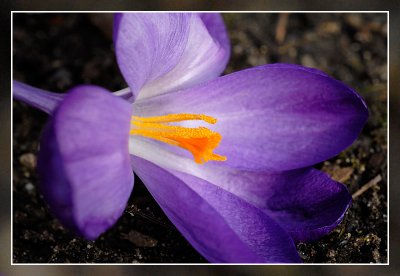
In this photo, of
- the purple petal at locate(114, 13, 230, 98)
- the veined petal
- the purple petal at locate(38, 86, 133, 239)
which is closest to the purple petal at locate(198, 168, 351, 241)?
the veined petal

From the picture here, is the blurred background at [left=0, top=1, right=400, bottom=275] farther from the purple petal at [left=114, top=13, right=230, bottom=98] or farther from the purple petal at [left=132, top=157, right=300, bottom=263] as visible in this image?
the purple petal at [left=132, top=157, right=300, bottom=263]

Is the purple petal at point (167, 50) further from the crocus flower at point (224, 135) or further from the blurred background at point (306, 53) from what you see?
the blurred background at point (306, 53)

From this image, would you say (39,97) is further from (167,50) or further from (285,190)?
(285,190)

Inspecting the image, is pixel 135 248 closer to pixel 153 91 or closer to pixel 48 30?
pixel 153 91

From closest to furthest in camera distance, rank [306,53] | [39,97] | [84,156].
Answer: [84,156] < [39,97] < [306,53]

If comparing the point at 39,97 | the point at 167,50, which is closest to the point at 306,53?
the point at 167,50
